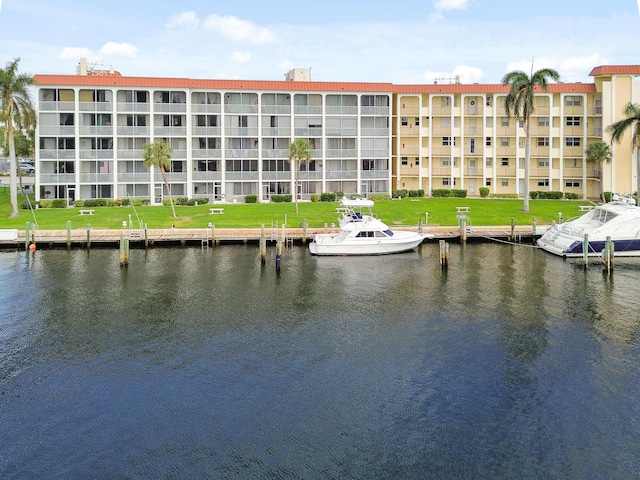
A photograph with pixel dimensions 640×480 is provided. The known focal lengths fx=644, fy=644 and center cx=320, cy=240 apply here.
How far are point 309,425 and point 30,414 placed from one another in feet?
31.7

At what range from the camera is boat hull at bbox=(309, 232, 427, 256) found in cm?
5344

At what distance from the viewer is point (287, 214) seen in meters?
71.6

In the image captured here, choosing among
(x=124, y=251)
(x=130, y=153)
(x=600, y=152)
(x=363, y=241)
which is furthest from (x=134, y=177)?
(x=600, y=152)

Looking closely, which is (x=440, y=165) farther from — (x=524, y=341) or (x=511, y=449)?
(x=511, y=449)

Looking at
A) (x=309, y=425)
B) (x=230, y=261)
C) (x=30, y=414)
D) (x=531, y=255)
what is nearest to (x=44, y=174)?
(x=230, y=261)

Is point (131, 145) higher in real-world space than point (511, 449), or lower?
higher

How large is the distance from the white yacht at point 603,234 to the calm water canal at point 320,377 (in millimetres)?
6470

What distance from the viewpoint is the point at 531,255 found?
176ft

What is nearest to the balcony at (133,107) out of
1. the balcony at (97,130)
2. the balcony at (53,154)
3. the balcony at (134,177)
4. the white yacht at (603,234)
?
the balcony at (97,130)

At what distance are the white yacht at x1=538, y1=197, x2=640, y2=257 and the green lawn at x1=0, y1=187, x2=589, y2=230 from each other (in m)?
13.5

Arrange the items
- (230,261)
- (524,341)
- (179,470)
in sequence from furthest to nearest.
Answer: (230,261), (524,341), (179,470)

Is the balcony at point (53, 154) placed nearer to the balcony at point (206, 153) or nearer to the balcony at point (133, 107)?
the balcony at point (133, 107)

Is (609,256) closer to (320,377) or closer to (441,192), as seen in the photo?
(320,377)

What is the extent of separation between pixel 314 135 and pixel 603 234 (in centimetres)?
4603
